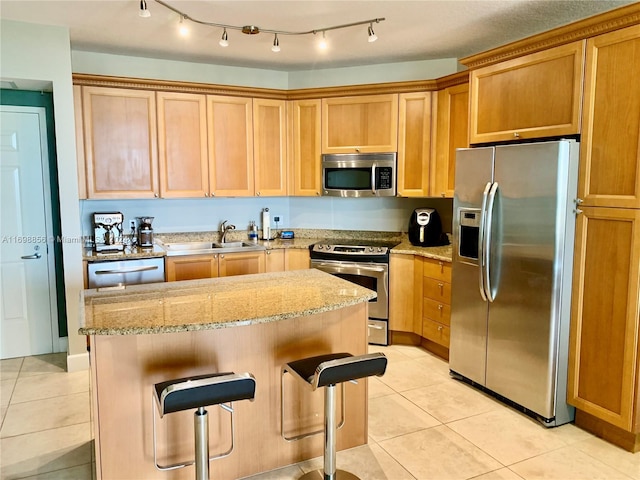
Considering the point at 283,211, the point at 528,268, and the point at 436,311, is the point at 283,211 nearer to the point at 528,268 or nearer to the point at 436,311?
the point at 436,311

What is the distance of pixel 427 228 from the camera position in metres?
4.43

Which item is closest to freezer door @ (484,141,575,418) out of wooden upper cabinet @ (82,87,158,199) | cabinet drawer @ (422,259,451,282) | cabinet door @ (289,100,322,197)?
cabinet drawer @ (422,259,451,282)

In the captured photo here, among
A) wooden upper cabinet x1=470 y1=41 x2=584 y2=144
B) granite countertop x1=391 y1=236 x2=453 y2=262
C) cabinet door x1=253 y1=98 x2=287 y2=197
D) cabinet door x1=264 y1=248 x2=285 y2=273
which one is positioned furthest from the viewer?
cabinet door x1=253 y1=98 x2=287 y2=197

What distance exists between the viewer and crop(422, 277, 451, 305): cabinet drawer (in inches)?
156

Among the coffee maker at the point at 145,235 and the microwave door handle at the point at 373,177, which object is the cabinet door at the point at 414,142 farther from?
the coffee maker at the point at 145,235

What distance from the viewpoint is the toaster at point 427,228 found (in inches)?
174

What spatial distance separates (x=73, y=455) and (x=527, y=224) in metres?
2.98

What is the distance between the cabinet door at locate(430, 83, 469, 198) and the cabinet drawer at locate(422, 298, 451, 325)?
38.1 inches

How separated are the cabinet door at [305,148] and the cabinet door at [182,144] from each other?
→ 88 cm

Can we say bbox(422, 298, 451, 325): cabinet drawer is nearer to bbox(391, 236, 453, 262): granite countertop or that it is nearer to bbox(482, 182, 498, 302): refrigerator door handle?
bbox(391, 236, 453, 262): granite countertop

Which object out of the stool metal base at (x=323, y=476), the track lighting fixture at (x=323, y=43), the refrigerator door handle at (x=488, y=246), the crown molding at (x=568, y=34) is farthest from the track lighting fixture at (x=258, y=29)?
the stool metal base at (x=323, y=476)

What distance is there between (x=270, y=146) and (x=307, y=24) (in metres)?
1.45

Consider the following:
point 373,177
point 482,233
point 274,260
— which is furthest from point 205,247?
point 482,233

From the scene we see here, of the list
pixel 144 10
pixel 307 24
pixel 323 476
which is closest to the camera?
pixel 323 476
